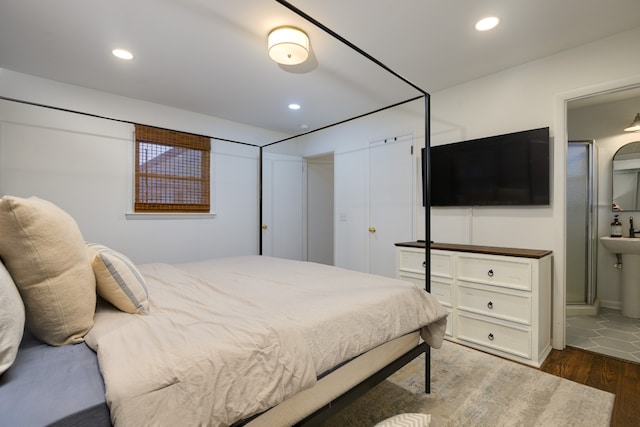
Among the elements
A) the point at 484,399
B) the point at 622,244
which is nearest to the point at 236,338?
the point at 484,399

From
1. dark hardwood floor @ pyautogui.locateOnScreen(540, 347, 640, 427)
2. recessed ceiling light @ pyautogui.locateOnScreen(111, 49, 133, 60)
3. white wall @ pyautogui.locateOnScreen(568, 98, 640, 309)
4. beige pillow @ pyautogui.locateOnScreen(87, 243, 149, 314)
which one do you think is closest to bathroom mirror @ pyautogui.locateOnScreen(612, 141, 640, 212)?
white wall @ pyautogui.locateOnScreen(568, 98, 640, 309)

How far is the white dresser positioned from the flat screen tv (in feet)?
1.74

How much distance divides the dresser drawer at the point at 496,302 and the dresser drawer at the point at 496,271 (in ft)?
0.19

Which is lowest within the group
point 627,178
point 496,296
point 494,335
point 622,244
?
point 494,335

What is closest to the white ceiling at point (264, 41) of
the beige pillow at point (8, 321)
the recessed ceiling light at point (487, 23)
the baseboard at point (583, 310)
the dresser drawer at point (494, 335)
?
the recessed ceiling light at point (487, 23)

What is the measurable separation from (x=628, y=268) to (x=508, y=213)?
1.81 m

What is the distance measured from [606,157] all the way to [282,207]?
4209 millimetres

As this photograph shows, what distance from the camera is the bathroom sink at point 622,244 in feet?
10.3

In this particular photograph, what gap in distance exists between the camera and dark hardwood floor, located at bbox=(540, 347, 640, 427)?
1.75 m

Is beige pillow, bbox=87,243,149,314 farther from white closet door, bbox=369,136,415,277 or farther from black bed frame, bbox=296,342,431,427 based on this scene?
white closet door, bbox=369,136,415,277

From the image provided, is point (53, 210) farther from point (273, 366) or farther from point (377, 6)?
point (377, 6)

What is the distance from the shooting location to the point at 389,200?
12.4ft

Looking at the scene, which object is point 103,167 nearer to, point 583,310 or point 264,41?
point 264,41

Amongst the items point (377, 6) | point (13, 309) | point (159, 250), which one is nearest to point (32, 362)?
point (13, 309)
